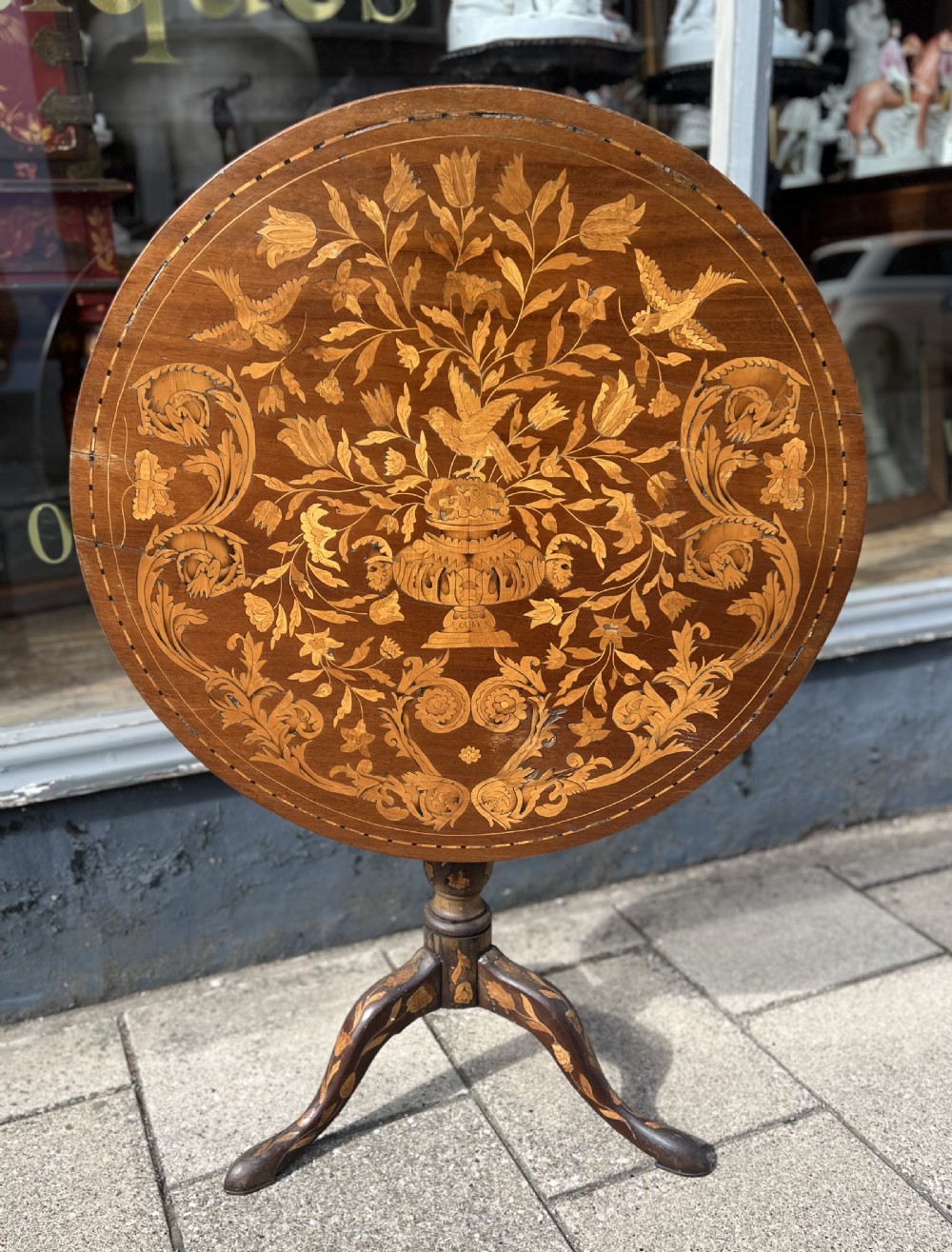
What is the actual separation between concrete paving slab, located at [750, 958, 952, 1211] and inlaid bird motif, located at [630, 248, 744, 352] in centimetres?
114

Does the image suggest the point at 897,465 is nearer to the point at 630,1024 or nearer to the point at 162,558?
the point at 630,1024

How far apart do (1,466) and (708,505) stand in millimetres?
1613

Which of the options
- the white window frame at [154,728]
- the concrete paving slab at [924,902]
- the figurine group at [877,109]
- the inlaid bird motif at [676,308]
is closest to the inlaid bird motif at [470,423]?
the inlaid bird motif at [676,308]

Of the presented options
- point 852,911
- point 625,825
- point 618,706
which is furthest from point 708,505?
point 852,911

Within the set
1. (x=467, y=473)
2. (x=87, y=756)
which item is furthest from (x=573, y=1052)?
(x=87, y=756)

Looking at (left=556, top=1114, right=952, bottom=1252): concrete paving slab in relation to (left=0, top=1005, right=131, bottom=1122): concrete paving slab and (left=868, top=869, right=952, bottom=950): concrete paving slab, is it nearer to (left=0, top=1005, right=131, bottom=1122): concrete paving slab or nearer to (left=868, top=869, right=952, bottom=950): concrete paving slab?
(left=868, top=869, right=952, bottom=950): concrete paving slab

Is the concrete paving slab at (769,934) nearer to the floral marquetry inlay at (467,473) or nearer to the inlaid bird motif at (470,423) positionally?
the floral marquetry inlay at (467,473)

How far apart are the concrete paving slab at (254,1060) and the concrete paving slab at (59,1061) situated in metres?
0.04

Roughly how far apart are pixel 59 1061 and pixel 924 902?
5.34 feet

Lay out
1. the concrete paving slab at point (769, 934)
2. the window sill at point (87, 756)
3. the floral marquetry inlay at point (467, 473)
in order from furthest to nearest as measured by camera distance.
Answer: the concrete paving slab at point (769, 934) → the window sill at point (87, 756) → the floral marquetry inlay at point (467, 473)

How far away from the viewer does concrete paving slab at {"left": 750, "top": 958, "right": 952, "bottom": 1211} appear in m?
1.50

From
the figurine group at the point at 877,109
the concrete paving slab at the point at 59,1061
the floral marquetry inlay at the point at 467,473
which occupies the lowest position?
the concrete paving slab at the point at 59,1061

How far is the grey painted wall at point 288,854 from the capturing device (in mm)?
1802

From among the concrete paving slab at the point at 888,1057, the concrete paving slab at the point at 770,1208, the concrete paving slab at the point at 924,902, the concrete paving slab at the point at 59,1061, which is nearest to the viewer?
the concrete paving slab at the point at 770,1208
